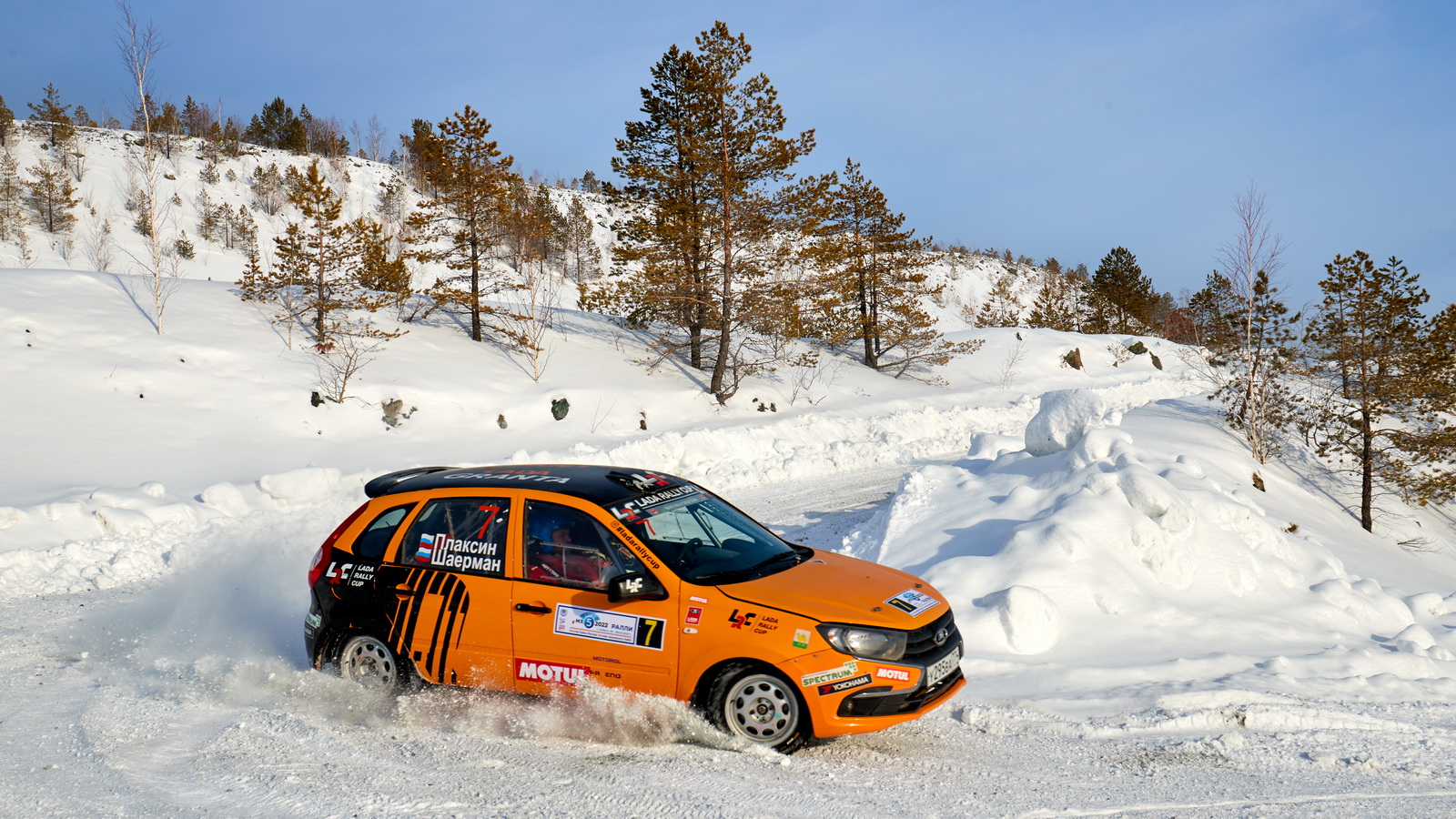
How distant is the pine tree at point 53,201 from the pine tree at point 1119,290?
56597 millimetres

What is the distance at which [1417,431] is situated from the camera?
2094cm

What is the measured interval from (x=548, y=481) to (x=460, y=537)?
2.15 ft

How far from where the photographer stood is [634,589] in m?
4.75

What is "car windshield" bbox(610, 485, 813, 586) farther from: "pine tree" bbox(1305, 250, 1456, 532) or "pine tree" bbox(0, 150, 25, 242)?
"pine tree" bbox(0, 150, 25, 242)

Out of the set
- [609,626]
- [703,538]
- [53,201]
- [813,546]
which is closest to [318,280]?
[813,546]

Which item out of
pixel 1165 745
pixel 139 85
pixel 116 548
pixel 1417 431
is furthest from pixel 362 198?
pixel 1165 745

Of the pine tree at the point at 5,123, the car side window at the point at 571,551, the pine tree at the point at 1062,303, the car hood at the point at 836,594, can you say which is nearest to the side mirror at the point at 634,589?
the car side window at the point at 571,551

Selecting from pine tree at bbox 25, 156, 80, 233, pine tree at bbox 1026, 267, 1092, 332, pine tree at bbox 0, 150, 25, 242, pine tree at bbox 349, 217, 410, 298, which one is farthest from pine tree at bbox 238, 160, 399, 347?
pine tree at bbox 1026, 267, 1092, 332

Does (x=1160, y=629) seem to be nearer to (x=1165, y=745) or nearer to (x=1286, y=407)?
(x=1165, y=745)

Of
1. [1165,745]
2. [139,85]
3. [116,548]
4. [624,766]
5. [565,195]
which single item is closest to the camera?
[624,766]

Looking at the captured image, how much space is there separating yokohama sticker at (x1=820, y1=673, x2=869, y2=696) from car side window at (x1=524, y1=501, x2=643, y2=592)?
125 centimetres

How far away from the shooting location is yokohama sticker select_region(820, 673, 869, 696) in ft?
14.7

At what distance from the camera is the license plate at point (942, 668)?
4.67 m

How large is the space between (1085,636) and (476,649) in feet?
15.7
